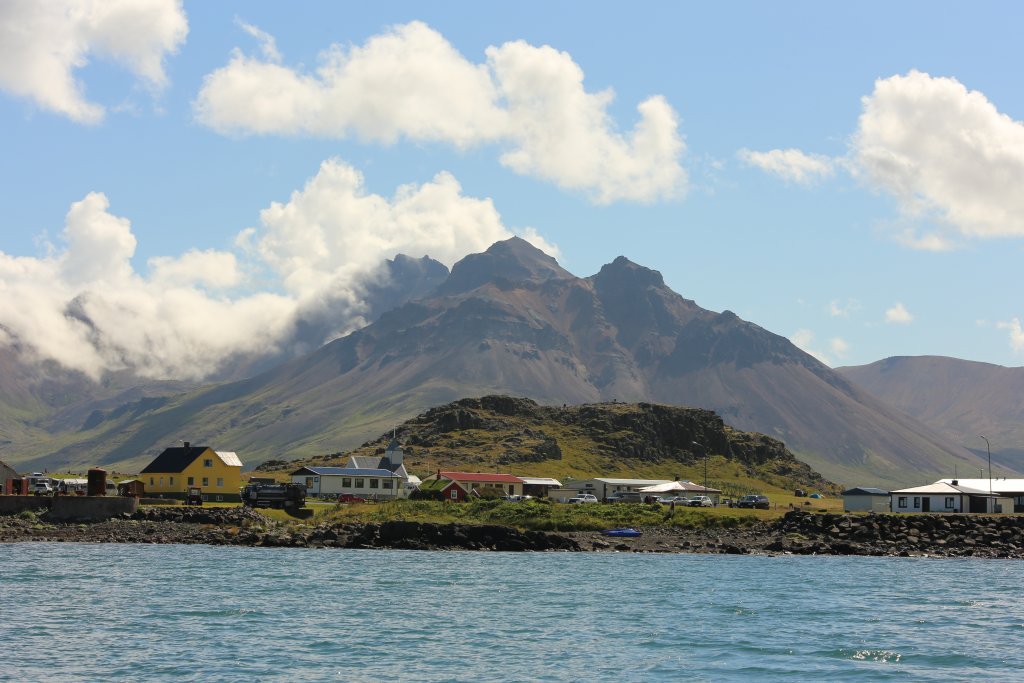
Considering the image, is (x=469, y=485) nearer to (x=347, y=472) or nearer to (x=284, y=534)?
(x=347, y=472)

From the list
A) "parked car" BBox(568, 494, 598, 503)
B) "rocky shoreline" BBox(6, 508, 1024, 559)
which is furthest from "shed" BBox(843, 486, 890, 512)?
"parked car" BBox(568, 494, 598, 503)

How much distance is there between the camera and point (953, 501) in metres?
131

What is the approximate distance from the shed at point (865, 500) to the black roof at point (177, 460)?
3077 inches

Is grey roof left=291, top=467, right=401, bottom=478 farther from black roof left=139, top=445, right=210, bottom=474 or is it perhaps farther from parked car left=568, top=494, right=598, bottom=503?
parked car left=568, top=494, right=598, bottom=503

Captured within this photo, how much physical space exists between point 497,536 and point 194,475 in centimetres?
4583

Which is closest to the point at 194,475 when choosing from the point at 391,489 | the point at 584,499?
the point at 391,489

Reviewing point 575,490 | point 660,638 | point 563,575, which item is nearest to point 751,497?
point 575,490

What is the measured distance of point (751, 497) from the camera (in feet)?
533

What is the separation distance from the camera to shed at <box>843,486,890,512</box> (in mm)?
138875

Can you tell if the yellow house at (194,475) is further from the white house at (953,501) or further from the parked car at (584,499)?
the white house at (953,501)

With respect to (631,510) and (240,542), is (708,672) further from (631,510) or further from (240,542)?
(631,510)

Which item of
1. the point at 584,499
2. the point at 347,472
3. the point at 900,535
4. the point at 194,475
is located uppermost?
the point at 347,472

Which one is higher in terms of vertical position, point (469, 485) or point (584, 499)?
point (469, 485)

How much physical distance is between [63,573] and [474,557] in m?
34.4
